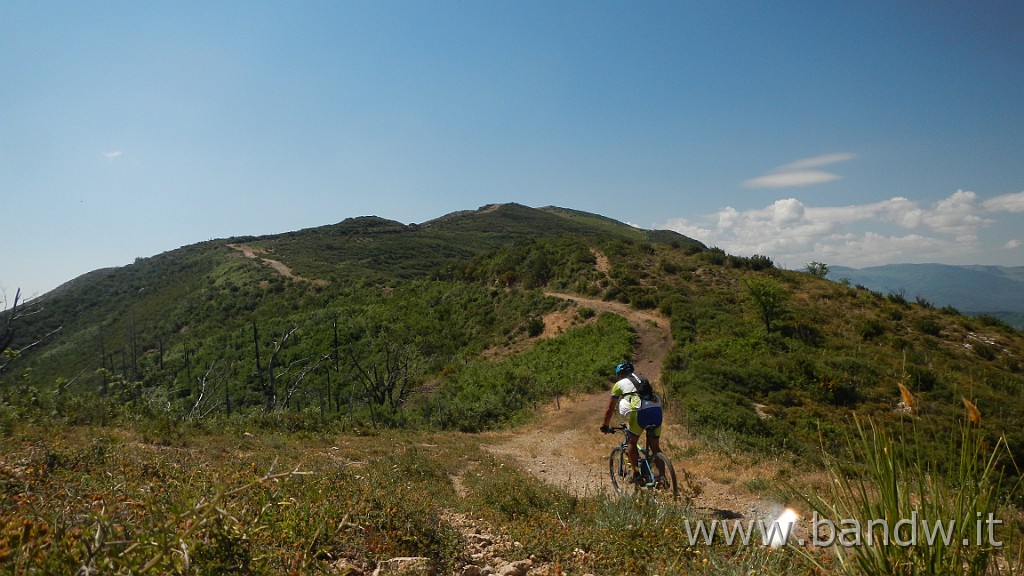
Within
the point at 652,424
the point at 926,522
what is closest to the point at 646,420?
the point at 652,424

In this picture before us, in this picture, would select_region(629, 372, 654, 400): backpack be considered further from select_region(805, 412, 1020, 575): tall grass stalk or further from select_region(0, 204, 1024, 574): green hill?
select_region(805, 412, 1020, 575): tall grass stalk

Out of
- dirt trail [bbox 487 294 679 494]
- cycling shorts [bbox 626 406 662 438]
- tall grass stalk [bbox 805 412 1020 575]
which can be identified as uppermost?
tall grass stalk [bbox 805 412 1020 575]

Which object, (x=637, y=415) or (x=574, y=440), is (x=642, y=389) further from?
(x=574, y=440)

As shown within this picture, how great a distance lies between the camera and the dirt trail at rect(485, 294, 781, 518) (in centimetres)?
704

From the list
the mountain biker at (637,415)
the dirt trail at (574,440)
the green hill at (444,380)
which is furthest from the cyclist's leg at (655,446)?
the green hill at (444,380)

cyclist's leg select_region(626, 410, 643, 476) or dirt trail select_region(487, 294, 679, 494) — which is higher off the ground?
cyclist's leg select_region(626, 410, 643, 476)

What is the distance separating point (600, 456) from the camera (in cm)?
1074

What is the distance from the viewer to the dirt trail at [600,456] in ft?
23.1

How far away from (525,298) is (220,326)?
22286 mm

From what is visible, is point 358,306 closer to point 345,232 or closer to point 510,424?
point 510,424

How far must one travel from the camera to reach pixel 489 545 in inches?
175

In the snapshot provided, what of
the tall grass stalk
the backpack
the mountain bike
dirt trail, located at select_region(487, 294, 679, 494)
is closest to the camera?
the tall grass stalk

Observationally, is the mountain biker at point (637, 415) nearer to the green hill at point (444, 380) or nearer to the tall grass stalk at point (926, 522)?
the green hill at point (444, 380)

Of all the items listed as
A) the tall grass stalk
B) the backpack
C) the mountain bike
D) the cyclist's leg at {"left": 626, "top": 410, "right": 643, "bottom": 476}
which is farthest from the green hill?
the backpack
